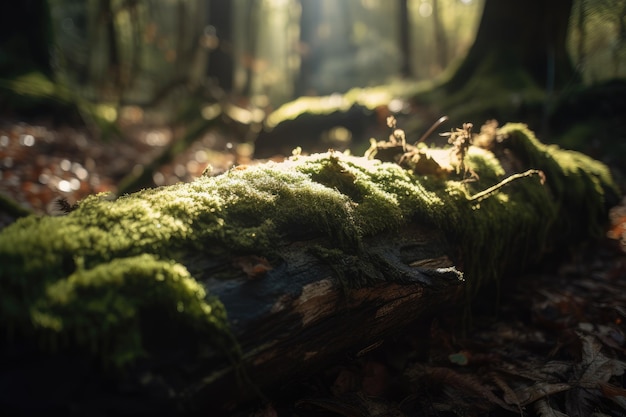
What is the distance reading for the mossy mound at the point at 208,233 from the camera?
3.85ft

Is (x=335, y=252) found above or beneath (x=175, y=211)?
beneath

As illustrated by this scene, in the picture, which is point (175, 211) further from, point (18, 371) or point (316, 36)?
point (316, 36)

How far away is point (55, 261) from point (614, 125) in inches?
272

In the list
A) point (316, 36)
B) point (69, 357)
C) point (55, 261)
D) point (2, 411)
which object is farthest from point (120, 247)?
point (316, 36)

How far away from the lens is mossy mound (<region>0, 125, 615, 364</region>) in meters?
1.17

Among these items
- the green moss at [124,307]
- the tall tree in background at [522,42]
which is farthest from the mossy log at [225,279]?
the tall tree in background at [522,42]

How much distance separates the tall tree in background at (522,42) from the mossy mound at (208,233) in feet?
15.3

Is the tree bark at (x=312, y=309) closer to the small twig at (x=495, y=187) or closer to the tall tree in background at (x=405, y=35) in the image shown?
the small twig at (x=495, y=187)

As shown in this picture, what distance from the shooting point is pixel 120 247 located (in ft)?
4.62

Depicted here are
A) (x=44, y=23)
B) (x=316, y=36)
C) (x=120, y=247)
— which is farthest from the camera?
(x=316, y=36)

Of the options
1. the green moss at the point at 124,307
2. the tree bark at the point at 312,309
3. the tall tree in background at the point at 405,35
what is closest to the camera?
the green moss at the point at 124,307

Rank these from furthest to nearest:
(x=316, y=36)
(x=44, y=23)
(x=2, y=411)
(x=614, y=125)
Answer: (x=316, y=36), (x=44, y=23), (x=614, y=125), (x=2, y=411)

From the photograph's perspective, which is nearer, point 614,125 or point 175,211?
point 175,211

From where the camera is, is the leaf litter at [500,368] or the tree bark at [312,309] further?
the leaf litter at [500,368]
